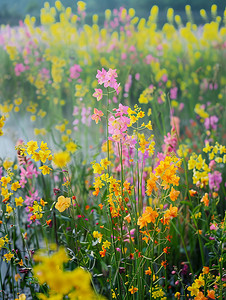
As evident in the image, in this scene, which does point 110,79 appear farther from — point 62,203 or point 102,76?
point 62,203

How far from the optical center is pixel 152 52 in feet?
12.0

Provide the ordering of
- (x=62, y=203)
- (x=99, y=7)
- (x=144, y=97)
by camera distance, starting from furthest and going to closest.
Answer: (x=99, y=7), (x=144, y=97), (x=62, y=203)

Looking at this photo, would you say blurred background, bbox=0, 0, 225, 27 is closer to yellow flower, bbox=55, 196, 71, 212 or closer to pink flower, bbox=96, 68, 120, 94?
pink flower, bbox=96, 68, 120, 94

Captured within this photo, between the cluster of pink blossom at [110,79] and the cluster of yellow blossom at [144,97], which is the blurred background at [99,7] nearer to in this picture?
the cluster of yellow blossom at [144,97]

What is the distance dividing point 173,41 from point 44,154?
3.35 meters

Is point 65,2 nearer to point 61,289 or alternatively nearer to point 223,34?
point 223,34

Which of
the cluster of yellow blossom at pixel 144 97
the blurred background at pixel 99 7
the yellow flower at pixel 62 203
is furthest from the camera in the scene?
the blurred background at pixel 99 7

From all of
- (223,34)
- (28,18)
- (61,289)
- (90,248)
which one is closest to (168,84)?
(223,34)

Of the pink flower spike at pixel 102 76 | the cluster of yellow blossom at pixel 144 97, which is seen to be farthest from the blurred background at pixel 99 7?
the pink flower spike at pixel 102 76

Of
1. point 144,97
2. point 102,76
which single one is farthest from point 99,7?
point 102,76

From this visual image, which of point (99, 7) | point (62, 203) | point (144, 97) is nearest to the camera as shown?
point (62, 203)

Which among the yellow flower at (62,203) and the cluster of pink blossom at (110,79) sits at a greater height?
the cluster of pink blossom at (110,79)

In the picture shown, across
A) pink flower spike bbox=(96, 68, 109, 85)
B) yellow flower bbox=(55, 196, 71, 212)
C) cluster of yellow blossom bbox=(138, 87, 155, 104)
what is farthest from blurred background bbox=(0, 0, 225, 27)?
yellow flower bbox=(55, 196, 71, 212)

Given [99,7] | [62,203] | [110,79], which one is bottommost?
[62,203]
